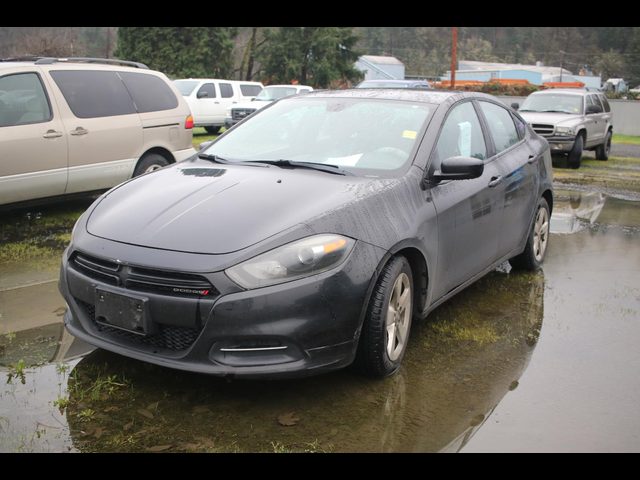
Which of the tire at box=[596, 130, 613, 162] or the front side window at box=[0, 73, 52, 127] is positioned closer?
the front side window at box=[0, 73, 52, 127]

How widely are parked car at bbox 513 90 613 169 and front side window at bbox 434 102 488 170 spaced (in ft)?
31.9

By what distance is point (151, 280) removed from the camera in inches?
123

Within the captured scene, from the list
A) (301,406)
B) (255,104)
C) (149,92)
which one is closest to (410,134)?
(301,406)

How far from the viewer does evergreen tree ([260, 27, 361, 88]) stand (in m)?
42.5

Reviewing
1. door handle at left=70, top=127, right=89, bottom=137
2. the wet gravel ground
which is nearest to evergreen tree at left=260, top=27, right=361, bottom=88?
the wet gravel ground

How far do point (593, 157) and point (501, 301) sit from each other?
1334cm

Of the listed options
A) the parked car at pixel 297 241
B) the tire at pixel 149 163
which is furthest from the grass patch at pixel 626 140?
the parked car at pixel 297 241

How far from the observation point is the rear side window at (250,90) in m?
24.7

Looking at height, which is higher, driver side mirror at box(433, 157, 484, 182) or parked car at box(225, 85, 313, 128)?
driver side mirror at box(433, 157, 484, 182)

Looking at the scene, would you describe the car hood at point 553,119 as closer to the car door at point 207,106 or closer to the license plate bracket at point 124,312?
the car door at point 207,106

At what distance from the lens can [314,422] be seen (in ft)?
10.5

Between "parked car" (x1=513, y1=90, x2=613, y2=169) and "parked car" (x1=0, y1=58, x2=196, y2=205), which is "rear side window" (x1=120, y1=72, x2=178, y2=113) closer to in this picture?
"parked car" (x1=0, y1=58, x2=196, y2=205)

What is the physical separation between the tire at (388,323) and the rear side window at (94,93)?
503 cm
